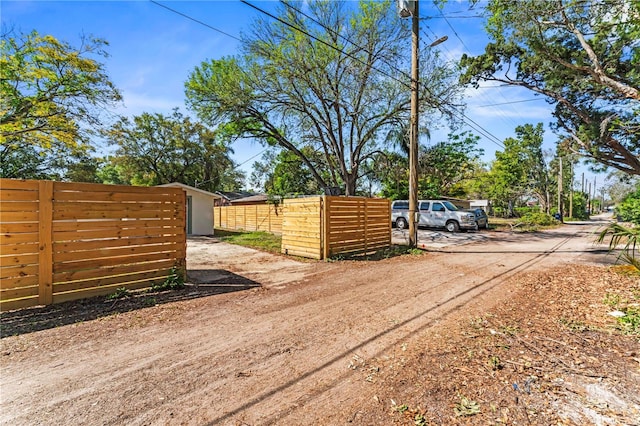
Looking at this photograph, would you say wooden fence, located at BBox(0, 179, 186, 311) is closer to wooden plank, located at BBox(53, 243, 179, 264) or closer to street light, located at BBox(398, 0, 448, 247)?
wooden plank, located at BBox(53, 243, 179, 264)

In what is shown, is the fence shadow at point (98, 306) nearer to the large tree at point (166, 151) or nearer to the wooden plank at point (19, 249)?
the wooden plank at point (19, 249)

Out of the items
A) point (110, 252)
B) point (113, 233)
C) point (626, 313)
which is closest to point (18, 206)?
point (113, 233)

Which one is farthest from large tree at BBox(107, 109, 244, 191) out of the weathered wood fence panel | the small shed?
the weathered wood fence panel

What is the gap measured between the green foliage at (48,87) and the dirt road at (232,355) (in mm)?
12598

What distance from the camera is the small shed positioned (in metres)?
16.8

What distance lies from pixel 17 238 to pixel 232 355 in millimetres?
3478

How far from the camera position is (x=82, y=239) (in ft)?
14.5

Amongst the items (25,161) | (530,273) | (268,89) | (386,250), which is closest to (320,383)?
(530,273)

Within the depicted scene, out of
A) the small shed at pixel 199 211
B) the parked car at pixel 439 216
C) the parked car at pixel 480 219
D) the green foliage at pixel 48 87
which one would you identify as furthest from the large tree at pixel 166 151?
the parked car at pixel 480 219

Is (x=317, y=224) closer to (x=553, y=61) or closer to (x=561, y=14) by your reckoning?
(x=561, y=14)

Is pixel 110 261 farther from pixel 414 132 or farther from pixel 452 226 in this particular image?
pixel 452 226

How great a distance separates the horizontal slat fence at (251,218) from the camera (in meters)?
17.9

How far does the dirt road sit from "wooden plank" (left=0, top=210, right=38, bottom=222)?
5.28ft

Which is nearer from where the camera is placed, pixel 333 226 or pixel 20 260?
pixel 20 260
